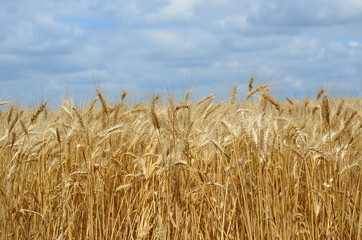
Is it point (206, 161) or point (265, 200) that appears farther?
point (206, 161)

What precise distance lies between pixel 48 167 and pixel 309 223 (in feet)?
5.67

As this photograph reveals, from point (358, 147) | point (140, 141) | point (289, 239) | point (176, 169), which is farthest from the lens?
point (358, 147)

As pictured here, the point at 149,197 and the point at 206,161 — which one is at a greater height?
the point at 206,161

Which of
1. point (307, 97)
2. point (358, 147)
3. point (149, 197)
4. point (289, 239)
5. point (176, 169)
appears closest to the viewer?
point (289, 239)

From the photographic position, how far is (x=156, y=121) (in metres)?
2.70

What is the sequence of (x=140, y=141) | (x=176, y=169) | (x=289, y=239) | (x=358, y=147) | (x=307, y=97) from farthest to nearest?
(x=307, y=97) → (x=358, y=147) → (x=140, y=141) → (x=176, y=169) → (x=289, y=239)

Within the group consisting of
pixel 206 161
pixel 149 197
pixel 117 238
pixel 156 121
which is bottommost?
pixel 117 238

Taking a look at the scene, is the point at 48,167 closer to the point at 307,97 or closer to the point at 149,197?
the point at 149,197

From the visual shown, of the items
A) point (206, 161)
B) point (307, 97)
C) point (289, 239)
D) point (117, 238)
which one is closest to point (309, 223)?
point (289, 239)

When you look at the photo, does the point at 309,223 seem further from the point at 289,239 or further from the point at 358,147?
the point at 358,147

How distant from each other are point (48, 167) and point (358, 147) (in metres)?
2.54

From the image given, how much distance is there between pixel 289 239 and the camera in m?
2.59

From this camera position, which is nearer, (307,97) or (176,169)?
(176,169)

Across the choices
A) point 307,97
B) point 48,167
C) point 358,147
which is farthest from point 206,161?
point 307,97
